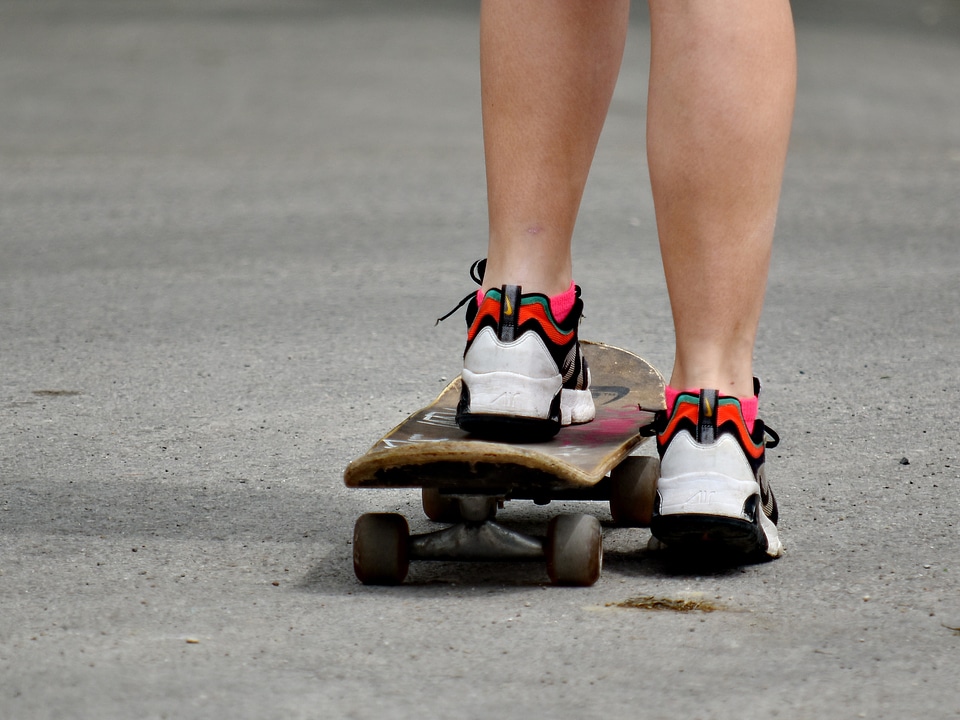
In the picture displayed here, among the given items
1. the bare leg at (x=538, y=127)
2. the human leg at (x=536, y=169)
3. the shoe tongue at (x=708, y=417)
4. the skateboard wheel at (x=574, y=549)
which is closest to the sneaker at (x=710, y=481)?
the shoe tongue at (x=708, y=417)

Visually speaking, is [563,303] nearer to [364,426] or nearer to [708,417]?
[708,417]

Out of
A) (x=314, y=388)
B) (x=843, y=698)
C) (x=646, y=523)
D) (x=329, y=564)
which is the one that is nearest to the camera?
(x=843, y=698)

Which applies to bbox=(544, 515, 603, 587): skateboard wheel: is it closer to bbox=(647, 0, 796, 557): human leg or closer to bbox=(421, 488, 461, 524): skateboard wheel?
bbox=(647, 0, 796, 557): human leg

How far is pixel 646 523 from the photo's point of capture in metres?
2.17

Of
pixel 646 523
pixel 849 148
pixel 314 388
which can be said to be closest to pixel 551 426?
pixel 646 523

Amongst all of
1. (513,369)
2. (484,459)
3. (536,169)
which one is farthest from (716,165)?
(484,459)

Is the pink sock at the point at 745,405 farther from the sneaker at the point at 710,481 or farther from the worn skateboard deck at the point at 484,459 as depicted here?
the worn skateboard deck at the point at 484,459

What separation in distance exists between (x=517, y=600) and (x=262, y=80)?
25.5 ft

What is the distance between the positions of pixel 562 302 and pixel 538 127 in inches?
10.5

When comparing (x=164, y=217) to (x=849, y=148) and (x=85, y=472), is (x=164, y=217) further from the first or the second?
(x=849, y=148)

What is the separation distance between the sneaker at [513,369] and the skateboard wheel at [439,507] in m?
0.20

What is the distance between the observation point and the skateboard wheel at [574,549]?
6.05 ft

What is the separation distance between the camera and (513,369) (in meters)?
2.02

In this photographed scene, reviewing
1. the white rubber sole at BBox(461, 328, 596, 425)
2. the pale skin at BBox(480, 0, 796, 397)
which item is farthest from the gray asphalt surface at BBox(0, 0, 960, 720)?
the pale skin at BBox(480, 0, 796, 397)
